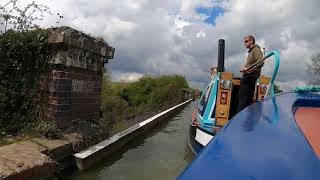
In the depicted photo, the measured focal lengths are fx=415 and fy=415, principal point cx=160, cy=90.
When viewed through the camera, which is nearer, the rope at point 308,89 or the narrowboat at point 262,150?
the narrowboat at point 262,150

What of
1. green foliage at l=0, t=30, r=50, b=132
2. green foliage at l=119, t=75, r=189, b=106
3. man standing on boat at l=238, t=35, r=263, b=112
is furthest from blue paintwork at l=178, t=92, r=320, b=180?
green foliage at l=119, t=75, r=189, b=106

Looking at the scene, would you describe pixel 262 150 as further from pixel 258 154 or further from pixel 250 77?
pixel 250 77

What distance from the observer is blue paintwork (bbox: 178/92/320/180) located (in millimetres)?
1329

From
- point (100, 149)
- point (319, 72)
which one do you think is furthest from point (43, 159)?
point (319, 72)

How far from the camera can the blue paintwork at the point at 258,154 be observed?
52.3 inches

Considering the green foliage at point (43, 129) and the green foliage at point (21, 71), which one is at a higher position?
the green foliage at point (21, 71)

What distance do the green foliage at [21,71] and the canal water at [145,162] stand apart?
4.22 feet

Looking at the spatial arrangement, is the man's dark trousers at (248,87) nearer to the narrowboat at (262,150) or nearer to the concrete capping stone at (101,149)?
the concrete capping stone at (101,149)

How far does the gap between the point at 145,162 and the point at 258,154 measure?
18.2 feet

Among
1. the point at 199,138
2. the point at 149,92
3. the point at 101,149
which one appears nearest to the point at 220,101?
the point at 199,138

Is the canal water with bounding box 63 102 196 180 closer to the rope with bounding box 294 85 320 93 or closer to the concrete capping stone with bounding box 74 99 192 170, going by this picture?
the concrete capping stone with bounding box 74 99 192 170

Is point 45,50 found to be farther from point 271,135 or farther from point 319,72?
point 319,72

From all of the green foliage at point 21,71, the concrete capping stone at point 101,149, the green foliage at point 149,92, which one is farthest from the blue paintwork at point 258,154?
the green foliage at point 149,92

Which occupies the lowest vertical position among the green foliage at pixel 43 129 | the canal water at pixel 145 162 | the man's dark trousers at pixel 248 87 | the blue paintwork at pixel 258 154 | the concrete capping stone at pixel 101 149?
the canal water at pixel 145 162
